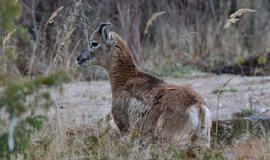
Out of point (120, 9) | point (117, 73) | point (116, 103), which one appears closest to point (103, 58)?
point (117, 73)

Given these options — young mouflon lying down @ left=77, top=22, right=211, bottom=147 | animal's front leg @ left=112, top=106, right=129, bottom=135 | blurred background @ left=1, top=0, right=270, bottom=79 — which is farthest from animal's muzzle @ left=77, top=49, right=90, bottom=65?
blurred background @ left=1, top=0, right=270, bottom=79

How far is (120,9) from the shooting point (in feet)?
43.9

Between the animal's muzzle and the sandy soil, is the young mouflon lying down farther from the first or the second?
the sandy soil

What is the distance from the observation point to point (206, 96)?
10570 millimetres

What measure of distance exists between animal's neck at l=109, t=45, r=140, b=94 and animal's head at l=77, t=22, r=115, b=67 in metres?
0.17

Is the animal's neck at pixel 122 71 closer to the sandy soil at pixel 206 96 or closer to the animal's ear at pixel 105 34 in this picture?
the animal's ear at pixel 105 34

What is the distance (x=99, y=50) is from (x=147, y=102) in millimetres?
1497

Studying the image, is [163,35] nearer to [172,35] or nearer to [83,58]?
[172,35]

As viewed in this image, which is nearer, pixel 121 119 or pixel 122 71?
pixel 121 119

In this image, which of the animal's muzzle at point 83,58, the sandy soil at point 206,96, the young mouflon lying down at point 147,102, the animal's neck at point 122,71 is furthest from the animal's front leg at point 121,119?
the sandy soil at point 206,96

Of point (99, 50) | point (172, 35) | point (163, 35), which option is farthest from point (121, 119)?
point (172, 35)

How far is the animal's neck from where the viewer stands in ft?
23.8

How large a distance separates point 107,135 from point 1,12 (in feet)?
8.85

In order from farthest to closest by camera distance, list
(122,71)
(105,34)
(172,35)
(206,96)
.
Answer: (172,35) < (206,96) < (105,34) < (122,71)
